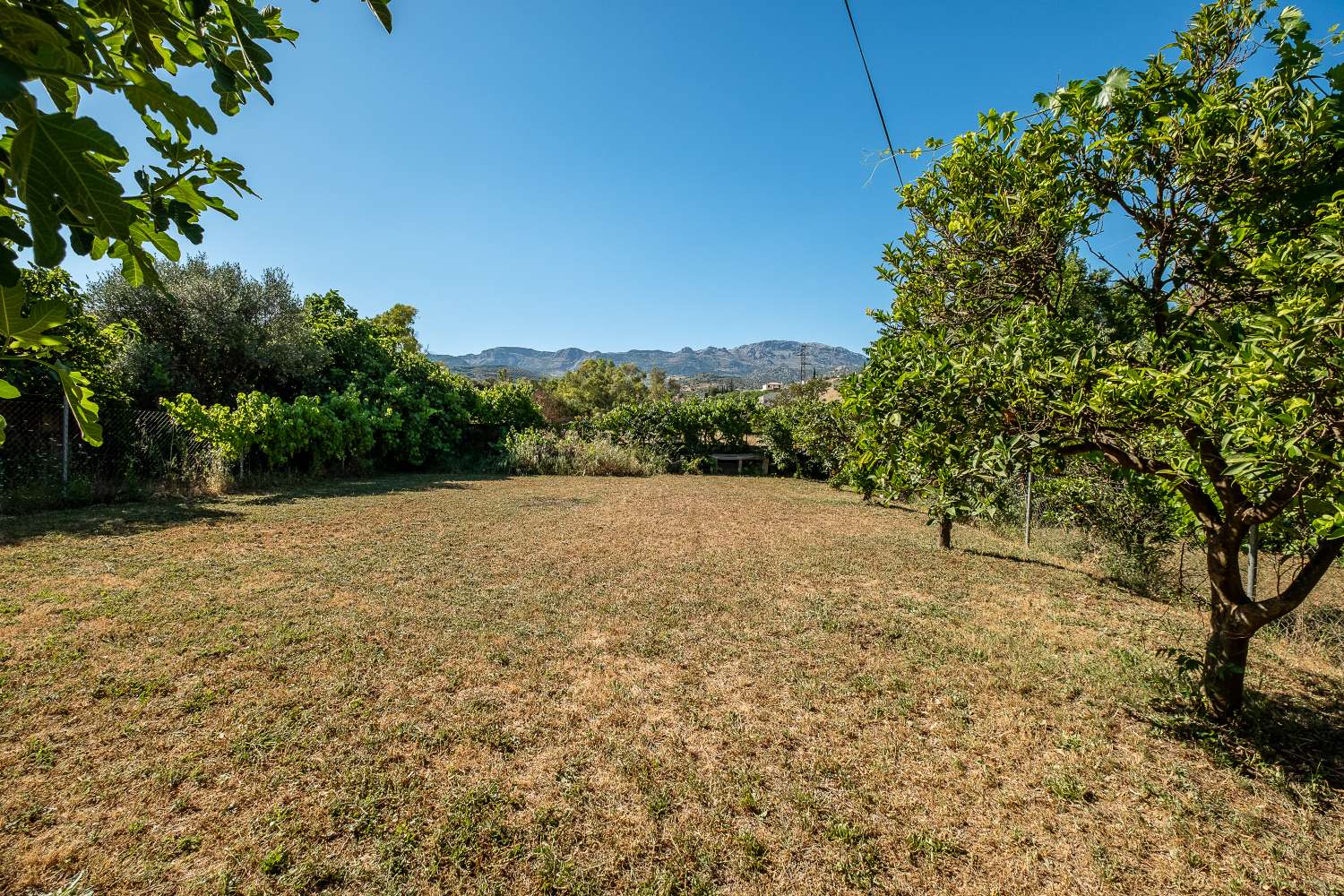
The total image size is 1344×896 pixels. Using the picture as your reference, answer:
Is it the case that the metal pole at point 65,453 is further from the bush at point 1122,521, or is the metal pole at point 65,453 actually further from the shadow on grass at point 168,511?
the bush at point 1122,521

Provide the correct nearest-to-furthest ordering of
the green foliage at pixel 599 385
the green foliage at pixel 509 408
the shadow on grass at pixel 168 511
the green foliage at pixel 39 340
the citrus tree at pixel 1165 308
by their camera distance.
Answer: the green foliage at pixel 39 340 → the citrus tree at pixel 1165 308 → the shadow on grass at pixel 168 511 → the green foliage at pixel 509 408 → the green foliage at pixel 599 385

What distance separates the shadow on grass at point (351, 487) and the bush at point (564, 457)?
127 cm

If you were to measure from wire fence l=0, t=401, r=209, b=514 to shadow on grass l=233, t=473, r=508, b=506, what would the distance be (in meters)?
1.22

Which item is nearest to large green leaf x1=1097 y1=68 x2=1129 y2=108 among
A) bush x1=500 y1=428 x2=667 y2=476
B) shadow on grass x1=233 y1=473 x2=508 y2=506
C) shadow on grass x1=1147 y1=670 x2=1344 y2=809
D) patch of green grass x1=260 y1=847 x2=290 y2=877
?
shadow on grass x1=1147 y1=670 x2=1344 y2=809

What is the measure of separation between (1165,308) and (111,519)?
34.8ft

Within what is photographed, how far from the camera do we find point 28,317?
0.85 meters

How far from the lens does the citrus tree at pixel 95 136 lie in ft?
2.14

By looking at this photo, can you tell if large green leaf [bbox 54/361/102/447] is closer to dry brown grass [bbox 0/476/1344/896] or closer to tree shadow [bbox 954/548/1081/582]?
dry brown grass [bbox 0/476/1344/896]

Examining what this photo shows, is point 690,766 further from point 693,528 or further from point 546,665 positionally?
point 693,528

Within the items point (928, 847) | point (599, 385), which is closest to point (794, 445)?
point (928, 847)

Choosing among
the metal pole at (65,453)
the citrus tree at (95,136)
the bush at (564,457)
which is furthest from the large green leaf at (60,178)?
the bush at (564,457)

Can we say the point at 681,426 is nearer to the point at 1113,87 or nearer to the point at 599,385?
the point at 1113,87

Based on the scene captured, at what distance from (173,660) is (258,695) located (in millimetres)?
824

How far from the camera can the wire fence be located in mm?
7141
